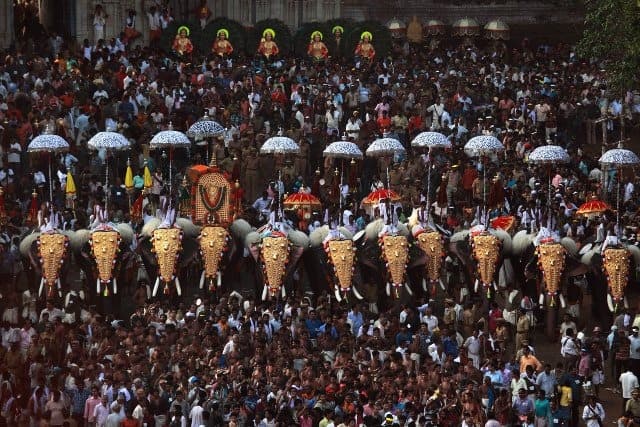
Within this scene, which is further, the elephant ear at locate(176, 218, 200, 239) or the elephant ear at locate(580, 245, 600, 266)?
the elephant ear at locate(176, 218, 200, 239)

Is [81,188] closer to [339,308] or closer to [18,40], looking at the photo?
[339,308]

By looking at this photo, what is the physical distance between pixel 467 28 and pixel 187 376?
2548 cm

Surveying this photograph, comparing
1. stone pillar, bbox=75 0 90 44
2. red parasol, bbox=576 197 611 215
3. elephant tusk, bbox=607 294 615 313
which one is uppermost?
stone pillar, bbox=75 0 90 44

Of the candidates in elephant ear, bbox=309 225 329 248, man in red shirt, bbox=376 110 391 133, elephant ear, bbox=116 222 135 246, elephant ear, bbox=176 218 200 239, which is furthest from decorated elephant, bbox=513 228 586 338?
man in red shirt, bbox=376 110 391 133

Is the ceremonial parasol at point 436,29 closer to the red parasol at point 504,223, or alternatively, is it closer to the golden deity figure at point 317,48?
the golden deity figure at point 317,48

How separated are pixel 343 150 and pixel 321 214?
184cm

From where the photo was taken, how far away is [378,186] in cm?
4009

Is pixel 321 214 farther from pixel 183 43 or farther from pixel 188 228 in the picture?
pixel 183 43

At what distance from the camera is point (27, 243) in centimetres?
3616

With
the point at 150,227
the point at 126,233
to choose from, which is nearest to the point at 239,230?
the point at 150,227

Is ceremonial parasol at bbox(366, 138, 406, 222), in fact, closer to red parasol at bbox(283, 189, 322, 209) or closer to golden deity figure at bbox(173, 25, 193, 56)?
red parasol at bbox(283, 189, 322, 209)

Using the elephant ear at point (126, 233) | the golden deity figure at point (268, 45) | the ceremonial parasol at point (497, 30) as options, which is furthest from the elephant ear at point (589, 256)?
the ceremonial parasol at point (497, 30)

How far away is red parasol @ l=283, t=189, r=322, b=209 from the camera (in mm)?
38094

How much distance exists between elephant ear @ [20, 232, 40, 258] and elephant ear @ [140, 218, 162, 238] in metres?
1.65
